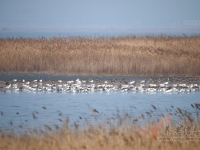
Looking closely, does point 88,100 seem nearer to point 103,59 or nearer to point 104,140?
point 103,59

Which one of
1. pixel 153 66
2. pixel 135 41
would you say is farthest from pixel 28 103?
pixel 135 41

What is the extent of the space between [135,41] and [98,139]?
69.5 feet

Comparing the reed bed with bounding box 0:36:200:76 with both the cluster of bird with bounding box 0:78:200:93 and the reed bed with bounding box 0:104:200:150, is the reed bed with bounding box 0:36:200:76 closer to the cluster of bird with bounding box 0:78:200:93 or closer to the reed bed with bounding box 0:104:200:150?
the cluster of bird with bounding box 0:78:200:93

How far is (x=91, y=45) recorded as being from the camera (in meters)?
30.1

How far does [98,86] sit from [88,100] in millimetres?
3030

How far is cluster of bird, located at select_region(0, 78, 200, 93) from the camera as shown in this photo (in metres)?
22.5

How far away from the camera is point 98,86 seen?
74.9ft

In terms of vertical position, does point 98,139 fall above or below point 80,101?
above

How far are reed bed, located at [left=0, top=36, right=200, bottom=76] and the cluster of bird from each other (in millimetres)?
2683

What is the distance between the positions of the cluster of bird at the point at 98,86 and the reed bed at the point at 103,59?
2.68 m

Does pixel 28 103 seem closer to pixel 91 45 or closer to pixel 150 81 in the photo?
pixel 150 81

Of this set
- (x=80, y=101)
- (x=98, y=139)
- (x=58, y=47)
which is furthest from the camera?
(x=58, y=47)

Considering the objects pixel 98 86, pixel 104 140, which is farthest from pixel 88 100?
pixel 104 140

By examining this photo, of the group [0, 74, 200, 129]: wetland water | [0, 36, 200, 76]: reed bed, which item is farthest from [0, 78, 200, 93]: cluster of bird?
[0, 36, 200, 76]: reed bed
